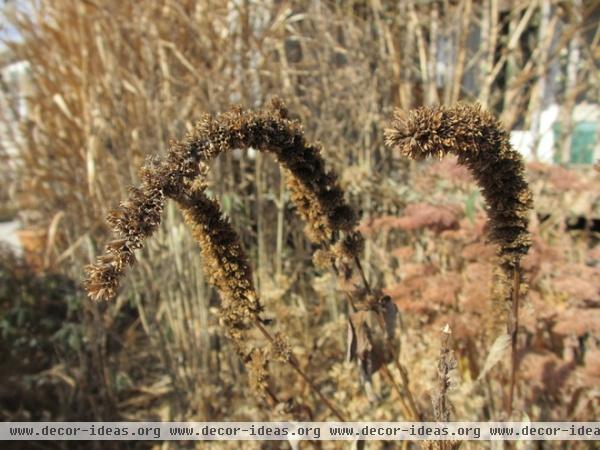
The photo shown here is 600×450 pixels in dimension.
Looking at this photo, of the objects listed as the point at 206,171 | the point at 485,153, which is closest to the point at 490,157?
the point at 485,153

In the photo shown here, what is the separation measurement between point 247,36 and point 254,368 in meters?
1.78

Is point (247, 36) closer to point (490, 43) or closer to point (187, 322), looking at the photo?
point (187, 322)

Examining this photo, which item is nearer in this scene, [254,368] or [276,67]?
[254,368]

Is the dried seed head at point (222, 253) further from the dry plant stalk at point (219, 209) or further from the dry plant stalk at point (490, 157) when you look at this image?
the dry plant stalk at point (490, 157)

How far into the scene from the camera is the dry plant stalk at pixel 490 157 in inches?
30.1

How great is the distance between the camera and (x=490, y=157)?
0.86 meters

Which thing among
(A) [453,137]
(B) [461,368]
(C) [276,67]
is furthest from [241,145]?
(C) [276,67]

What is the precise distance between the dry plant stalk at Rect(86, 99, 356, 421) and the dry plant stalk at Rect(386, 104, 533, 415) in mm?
224

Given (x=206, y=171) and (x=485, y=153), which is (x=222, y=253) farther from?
(x=485, y=153)

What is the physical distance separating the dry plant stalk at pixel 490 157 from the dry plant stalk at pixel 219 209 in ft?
0.74

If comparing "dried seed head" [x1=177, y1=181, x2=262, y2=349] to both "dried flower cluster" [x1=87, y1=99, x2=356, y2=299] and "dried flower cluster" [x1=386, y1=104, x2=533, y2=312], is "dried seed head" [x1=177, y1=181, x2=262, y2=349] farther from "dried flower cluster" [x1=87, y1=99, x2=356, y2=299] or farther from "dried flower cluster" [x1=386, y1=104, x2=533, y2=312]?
"dried flower cluster" [x1=386, y1=104, x2=533, y2=312]

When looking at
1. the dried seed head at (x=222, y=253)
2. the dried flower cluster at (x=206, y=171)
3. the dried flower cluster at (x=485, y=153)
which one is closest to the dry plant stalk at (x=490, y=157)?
the dried flower cluster at (x=485, y=153)

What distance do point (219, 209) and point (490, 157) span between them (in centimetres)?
51

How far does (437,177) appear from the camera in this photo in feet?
7.98
